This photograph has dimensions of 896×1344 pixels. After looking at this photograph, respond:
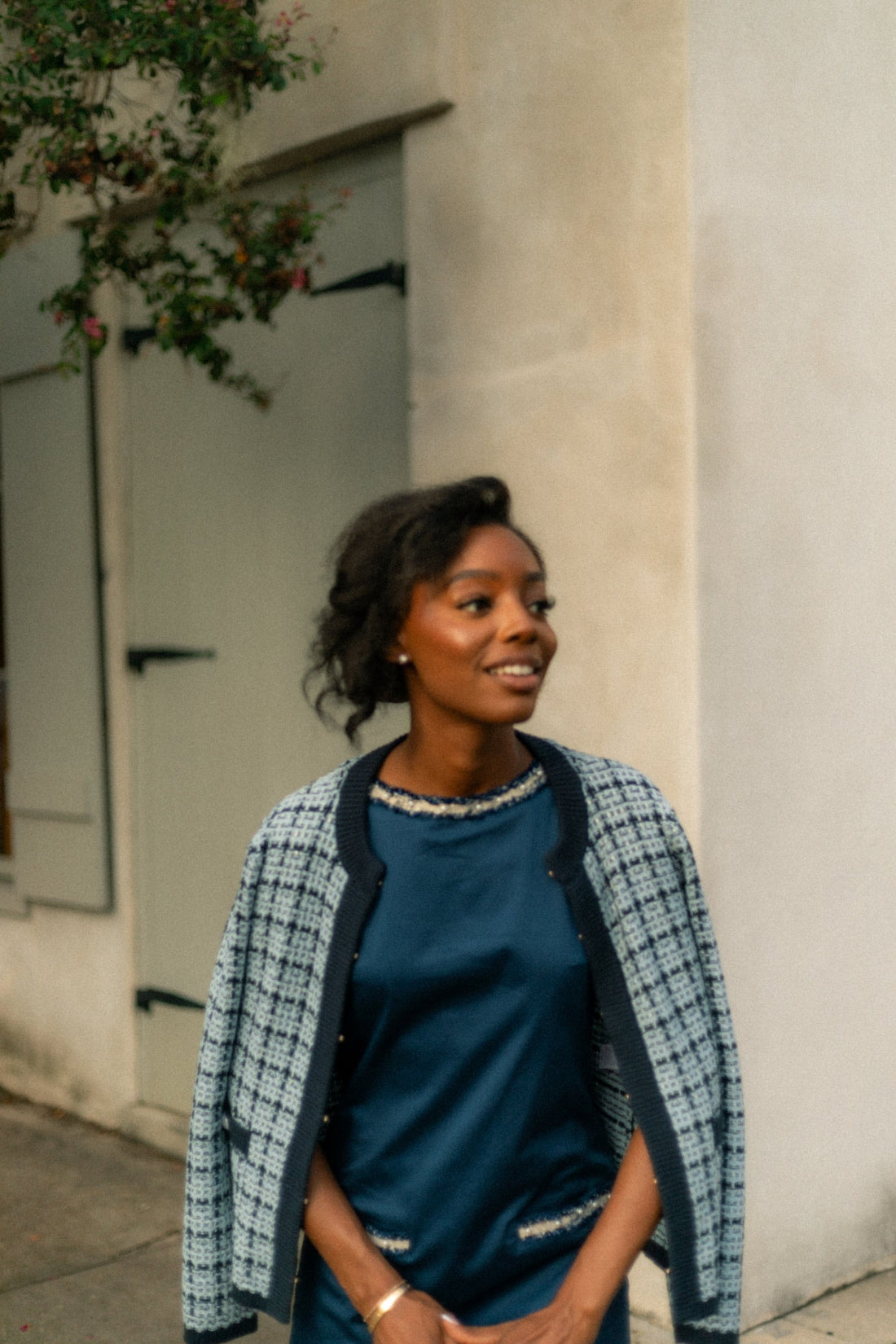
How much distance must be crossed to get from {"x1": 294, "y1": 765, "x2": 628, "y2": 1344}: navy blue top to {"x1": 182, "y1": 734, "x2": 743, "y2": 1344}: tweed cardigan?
39 millimetres

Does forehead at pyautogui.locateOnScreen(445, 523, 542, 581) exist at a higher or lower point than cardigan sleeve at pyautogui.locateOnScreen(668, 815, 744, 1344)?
higher

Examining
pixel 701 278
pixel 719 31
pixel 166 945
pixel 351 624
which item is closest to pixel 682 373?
pixel 701 278

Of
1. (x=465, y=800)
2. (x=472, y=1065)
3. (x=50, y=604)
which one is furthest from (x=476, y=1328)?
(x=50, y=604)

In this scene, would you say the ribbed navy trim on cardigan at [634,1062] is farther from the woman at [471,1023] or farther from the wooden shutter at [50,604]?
the wooden shutter at [50,604]

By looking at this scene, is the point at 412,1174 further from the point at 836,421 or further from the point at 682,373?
the point at 836,421

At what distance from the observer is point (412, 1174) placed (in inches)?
69.7

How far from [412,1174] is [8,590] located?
4102 millimetres

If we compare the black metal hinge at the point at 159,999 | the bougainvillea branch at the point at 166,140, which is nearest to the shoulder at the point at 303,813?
the bougainvillea branch at the point at 166,140

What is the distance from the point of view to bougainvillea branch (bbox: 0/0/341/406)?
11.0ft

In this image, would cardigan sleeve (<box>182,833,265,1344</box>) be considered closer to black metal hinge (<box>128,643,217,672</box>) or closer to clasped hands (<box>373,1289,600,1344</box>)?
clasped hands (<box>373,1289,600,1344</box>)

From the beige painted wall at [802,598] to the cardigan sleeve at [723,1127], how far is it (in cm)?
160

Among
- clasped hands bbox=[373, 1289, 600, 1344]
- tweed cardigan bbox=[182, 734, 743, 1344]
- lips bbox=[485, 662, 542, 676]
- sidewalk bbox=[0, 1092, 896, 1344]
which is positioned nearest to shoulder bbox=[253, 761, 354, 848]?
tweed cardigan bbox=[182, 734, 743, 1344]

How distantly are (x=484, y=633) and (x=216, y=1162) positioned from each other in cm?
76

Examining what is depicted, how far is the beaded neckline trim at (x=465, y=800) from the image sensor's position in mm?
1813
